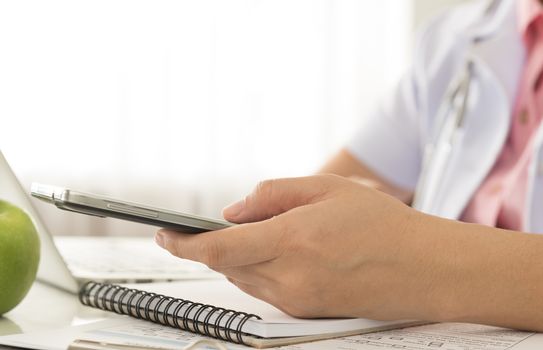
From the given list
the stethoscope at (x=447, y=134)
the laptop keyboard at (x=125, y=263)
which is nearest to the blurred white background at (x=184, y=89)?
the laptop keyboard at (x=125, y=263)

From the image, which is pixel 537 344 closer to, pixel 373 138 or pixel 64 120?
pixel 373 138

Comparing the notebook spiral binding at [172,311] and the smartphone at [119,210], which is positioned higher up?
the smartphone at [119,210]

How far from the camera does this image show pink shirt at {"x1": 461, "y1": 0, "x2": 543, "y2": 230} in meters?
1.08

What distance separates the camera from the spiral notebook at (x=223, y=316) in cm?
51

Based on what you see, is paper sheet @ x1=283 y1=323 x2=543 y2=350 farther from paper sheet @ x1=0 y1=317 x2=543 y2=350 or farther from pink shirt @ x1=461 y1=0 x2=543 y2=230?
pink shirt @ x1=461 y1=0 x2=543 y2=230

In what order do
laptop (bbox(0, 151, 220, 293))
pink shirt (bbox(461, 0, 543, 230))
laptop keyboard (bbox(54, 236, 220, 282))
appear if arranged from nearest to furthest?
1. laptop (bbox(0, 151, 220, 293))
2. laptop keyboard (bbox(54, 236, 220, 282))
3. pink shirt (bbox(461, 0, 543, 230))

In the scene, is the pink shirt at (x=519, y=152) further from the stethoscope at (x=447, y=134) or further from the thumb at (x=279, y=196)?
the thumb at (x=279, y=196)

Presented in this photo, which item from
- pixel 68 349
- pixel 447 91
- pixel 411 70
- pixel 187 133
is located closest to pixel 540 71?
pixel 447 91

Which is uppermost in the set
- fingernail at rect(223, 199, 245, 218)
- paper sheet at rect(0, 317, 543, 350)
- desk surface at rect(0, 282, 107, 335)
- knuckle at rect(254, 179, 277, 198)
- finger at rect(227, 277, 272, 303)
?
knuckle at rect(254, 179, 277, 198)

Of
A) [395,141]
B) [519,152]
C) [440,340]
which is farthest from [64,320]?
[395,141]

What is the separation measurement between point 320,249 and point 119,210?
132 millimetres

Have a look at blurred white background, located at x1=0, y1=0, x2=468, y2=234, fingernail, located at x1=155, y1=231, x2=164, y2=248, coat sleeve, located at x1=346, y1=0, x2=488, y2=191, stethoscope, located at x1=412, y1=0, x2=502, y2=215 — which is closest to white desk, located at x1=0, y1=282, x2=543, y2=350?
fingernail, located at x1=155, y1=231, x2=164, y2=248

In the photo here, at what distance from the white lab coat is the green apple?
66 cm

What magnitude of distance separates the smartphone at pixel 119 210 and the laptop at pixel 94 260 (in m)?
0.15
